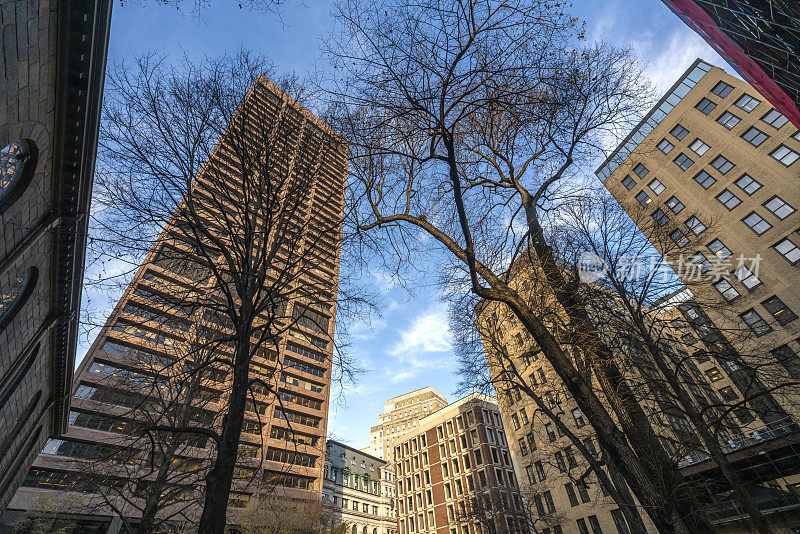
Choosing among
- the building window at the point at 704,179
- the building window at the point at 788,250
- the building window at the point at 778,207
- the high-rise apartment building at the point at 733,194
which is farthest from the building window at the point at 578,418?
the building window at the point at 704,179

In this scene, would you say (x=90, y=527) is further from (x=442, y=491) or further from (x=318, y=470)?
(x=442, y=491)

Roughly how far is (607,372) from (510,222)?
12.6 feet

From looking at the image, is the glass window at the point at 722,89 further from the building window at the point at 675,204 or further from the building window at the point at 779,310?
the building window at the point at 779,310

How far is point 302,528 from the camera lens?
2531cm

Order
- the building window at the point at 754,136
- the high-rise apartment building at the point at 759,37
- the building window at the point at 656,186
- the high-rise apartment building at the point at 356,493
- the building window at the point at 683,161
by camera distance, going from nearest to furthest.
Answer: the high-rise apartment building at the point at 759,37, the building window at the point at 754,136, the building window at the point at 683,161, the building window at the point at 656,186, the high-rise apartment building at the point at 356,493

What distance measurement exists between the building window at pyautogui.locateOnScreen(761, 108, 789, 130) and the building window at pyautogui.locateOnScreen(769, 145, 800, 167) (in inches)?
67.4

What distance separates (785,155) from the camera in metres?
23.8

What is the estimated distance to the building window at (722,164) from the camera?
26969mm

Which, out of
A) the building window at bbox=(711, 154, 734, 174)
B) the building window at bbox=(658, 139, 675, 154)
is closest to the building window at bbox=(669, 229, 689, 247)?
the building window at bbox=(711, 154, 734, 174)

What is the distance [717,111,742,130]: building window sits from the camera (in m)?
27.3

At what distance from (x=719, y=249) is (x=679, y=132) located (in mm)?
12680

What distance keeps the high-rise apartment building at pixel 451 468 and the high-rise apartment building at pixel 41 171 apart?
40.4 metres

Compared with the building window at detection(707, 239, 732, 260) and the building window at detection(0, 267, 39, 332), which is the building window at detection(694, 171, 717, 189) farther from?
the building window at detection(0, 267, 39, 332)

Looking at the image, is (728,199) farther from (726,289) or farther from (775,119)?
(726,289)
